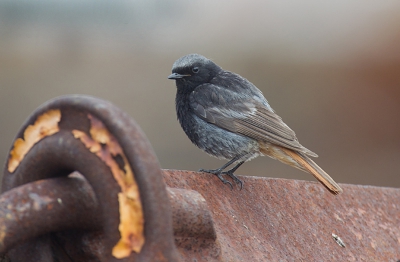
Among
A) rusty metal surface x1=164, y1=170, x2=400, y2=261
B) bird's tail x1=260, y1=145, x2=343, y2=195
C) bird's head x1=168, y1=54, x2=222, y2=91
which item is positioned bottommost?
bird's tail x1=260, y1=145, x2=343, y2=195

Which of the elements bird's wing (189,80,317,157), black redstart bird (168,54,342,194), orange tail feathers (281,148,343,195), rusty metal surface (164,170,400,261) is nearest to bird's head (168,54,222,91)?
black redstart bird (168,54,342,194)

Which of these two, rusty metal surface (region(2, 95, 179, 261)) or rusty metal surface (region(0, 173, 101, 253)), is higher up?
rusty metal surface (region(2, 95, 179, 261))

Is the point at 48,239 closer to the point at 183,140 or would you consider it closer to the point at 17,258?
the point at 17,258

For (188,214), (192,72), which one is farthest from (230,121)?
(188,214)

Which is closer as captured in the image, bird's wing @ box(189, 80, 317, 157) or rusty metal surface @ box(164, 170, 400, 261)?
rusty metal surface @ box(164, 170, 400, 261)

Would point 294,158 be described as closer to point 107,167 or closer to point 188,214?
point 188,214

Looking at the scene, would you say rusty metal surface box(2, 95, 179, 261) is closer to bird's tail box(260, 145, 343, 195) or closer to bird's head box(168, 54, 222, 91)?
bird's tail box(260, 145, 343, 195)

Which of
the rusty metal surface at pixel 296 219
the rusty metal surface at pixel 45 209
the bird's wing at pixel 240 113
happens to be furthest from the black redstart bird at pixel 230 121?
the rusty metal surface at pixel 45 209

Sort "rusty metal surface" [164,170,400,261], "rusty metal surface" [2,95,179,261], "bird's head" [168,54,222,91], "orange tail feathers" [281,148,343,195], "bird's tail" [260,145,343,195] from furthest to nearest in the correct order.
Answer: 1. "bird's head" [168,54,222,91]
2. "bird's tail" [260,145,343,195]
3. "orange tail feathers" [281,148,343,195]
4. "rusty metal surface" [164,170,400,261]
5. "rusty metal surface" [2,95,179,261]
